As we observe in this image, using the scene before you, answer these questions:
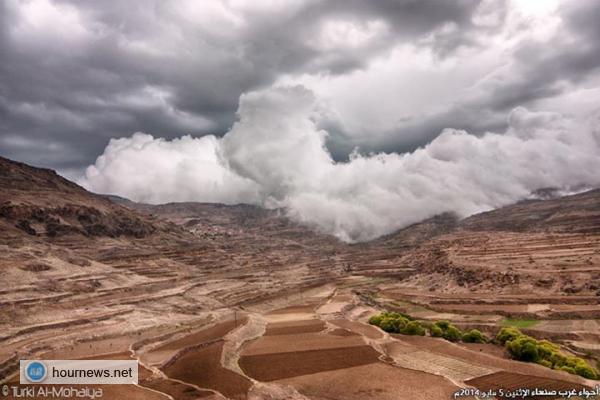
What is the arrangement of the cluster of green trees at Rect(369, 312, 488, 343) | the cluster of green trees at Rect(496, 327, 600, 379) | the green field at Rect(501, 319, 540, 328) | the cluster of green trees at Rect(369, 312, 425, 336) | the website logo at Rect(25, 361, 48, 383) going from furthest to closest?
1. the green field at Rect(501, 319, 540, 328)
2. the cluster of green trees at Rect(369, 312, 425, 336)
3. the cluster of green trees at Rect(369, 312, 488, 343)
4. the cluster of green trees at Rect(496, 327, 600, 379)
5. the website logo at Rect(25, 361, 48, 383)

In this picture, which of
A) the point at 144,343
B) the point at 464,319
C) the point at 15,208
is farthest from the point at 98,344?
the point at 15,208

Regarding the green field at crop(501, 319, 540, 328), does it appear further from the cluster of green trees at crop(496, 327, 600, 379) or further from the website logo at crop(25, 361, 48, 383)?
the website logo at crop(25, 361, 48, 383)

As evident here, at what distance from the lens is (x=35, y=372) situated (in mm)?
46938

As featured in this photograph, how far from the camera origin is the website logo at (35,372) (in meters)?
44.9

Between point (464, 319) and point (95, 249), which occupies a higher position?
point (95, 249)

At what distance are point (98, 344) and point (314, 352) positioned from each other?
37311 mm

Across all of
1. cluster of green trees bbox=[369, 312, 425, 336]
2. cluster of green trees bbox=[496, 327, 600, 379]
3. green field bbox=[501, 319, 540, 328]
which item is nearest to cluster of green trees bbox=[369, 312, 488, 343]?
cluster of green trees bbox=[369, 312, 425, 336]

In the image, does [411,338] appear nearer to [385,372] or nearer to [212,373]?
[385,372]

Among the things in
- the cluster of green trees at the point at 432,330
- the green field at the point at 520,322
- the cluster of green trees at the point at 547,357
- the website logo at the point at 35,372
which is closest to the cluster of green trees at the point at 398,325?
the cluster of green trees at the point at 432,330

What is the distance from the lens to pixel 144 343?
2746 inches

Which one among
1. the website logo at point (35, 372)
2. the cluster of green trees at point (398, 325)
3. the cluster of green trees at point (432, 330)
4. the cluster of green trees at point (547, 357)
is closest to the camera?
the website logo at point (35, 372)

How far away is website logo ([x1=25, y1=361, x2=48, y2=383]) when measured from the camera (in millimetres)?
44938

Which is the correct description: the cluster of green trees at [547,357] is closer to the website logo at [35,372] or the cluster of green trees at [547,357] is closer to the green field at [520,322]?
the green field at [520,322]

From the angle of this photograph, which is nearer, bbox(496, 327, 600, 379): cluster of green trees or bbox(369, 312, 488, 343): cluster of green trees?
bbox(496, 327, 600, 379): cluster of green trees
